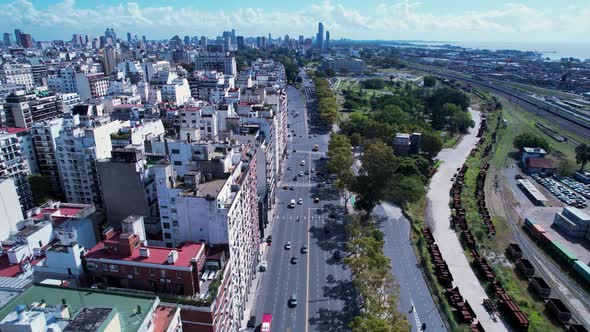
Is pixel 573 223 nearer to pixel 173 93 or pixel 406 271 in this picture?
pixel 406 271

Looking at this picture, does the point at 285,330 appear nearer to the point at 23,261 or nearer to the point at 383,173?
the point at 23,261

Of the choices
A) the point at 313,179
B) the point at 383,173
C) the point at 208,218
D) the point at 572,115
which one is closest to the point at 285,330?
the point at 208,218

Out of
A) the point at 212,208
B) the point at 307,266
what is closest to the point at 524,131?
the point at 307,266

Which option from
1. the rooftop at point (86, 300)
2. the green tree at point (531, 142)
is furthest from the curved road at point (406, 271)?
the green tree at point (531, 142)

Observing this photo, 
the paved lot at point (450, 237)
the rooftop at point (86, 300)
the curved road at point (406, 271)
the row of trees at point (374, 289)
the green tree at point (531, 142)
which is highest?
the rooftop at point (86, 300)

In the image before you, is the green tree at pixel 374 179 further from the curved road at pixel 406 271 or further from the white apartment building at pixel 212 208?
the white apartment building at pixel 212 208

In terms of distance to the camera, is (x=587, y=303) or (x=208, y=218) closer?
(x=208, y=218)
